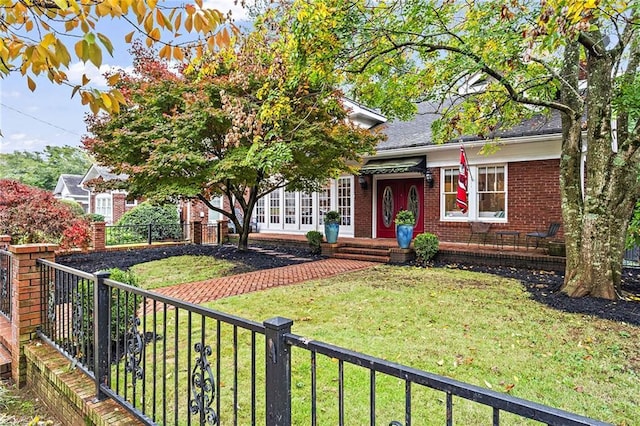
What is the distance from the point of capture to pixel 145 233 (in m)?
17.3

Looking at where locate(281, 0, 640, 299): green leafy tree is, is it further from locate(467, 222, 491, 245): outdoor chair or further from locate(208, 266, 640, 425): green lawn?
locate(467, 222, 491, 245): outdoor chair

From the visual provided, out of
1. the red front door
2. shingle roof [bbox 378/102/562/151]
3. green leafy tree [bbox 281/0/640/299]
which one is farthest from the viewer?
the red front door

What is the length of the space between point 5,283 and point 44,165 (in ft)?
177

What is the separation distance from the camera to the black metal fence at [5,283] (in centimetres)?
477

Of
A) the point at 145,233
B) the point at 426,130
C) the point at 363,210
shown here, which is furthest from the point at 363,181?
the point at 145,233

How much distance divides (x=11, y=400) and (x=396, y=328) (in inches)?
178

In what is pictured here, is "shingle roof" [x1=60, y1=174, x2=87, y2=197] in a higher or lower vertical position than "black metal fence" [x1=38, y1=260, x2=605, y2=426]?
higher

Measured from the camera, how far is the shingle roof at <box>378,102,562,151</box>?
11.0 metres

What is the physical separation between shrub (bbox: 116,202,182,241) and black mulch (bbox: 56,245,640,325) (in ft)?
11.3

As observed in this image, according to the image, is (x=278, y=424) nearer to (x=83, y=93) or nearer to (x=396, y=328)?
(x=83, y=93)

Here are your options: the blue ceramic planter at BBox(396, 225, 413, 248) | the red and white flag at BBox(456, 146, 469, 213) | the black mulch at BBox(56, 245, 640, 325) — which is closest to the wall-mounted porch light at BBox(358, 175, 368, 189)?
the black mulch at BBox(56, 245, 640, 325)

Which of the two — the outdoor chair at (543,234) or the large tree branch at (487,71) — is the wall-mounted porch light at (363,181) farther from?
the large tree branch at (487,71)

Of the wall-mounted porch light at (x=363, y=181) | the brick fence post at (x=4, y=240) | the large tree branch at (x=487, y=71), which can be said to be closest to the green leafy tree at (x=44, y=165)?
the wall-mounted porch light at (x=363, y=181)

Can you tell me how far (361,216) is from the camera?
49.5ft
